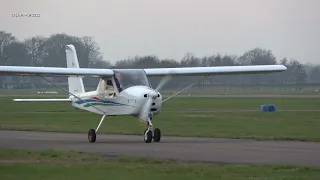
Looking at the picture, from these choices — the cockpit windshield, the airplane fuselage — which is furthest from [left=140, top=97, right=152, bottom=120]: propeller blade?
the cockpit windshield

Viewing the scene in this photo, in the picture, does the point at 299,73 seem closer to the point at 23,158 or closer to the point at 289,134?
the point at 289,134

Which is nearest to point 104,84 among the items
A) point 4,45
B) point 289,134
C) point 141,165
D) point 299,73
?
point 289,134

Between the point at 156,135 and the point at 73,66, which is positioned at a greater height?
the point at 73,66

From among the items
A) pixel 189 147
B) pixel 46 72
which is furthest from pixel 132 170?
pixel 46 72

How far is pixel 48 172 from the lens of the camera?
550 inches

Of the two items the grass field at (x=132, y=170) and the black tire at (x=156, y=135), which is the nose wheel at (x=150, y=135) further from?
the grass field at (x=132, y=170)

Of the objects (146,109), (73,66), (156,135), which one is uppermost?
(73,66)

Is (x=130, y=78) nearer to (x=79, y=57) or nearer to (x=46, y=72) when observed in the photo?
(x=46, y=72)

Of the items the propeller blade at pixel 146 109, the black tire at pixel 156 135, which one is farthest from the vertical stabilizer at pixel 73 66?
the black tire at pixel 156 135

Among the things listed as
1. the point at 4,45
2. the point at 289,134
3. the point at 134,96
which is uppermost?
the point at 4,45

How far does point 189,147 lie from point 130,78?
14.3ft

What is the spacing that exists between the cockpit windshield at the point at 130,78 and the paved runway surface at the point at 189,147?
1.99 metres

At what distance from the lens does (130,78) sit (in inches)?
953

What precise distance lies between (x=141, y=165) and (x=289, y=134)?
12110mm
